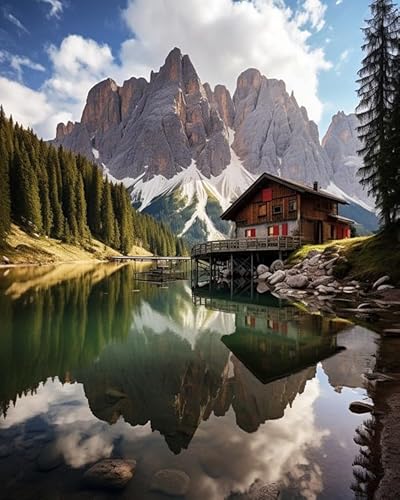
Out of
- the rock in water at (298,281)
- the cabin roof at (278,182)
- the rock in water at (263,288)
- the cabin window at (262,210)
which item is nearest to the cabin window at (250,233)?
the cabin window at (262,210)

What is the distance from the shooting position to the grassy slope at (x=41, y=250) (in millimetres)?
53116

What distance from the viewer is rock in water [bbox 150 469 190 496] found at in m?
4.71

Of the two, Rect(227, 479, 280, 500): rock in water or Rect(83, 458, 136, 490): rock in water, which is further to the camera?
Rect(83, 458, 136, 490): rock in water

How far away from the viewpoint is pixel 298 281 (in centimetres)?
2861

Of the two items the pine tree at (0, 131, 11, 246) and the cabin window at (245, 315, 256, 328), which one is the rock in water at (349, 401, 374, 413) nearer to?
the cabin window at (245, 315, 256, 328)

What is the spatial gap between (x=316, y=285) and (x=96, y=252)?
66.2m

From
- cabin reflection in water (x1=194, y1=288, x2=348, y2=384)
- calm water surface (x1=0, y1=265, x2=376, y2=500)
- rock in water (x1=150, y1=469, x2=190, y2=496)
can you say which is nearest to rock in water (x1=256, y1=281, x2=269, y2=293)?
cabin reflection in water (x1=194, y1=288, x2=348, y2=384)

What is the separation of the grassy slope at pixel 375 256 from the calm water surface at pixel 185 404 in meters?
10.6

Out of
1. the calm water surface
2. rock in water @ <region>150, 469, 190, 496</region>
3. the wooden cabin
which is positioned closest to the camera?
rock in water @ <region>150, 469, 190, 496</region>

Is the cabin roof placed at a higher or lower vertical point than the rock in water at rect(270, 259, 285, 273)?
higher

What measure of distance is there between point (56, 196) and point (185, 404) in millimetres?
76967

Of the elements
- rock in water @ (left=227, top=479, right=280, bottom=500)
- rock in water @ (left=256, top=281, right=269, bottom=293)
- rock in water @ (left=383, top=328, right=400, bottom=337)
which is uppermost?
rock in water @ (left=256, top=281, right=269, bottom=293)

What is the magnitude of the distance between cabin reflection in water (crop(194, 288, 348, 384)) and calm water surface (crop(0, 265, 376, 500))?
68mm

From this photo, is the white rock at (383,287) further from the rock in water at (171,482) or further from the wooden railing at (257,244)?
the rock in water at (171,482)
